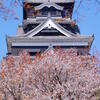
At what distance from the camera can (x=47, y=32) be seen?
2434 centimetres

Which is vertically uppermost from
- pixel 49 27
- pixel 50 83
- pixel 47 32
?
pixel 49 27

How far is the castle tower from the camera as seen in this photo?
23.1m

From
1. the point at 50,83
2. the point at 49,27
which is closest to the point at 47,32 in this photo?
the point at 49,27

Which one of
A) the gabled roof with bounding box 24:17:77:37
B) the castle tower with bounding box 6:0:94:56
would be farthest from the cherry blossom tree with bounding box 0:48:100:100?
the gabled roof with bounding box 24:17:77:37

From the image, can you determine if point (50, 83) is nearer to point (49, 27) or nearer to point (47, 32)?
point (47, 32)

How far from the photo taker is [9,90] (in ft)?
44.0

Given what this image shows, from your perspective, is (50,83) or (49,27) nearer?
(50,83)

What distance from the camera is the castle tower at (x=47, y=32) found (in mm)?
23094

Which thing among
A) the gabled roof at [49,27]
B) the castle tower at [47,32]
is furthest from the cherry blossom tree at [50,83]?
the gabled roof at [49,27]

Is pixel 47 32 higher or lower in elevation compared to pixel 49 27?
lower

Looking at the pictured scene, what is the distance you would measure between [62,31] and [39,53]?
8.71ft

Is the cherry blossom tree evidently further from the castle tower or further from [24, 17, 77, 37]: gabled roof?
[24, 17, 77, 37]: gabled roof

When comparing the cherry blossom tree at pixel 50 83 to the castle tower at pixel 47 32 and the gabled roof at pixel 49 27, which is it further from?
the gabled roof at pixel 49 27

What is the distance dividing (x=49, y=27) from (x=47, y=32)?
42 cm
